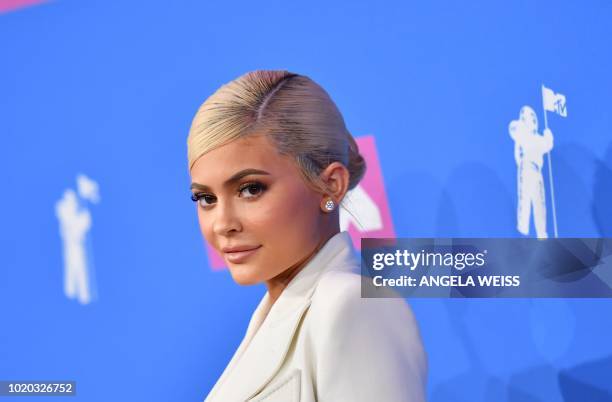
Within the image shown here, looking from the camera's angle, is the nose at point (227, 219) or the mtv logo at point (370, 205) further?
the mtv logo at point (370, 205)

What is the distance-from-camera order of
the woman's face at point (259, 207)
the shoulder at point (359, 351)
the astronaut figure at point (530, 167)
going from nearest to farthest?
the shoulder at point (359, 351), the woman's face at point (259, 207), the astronaut figure at point (530, 167)

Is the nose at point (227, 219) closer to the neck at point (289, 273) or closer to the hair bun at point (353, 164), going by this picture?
the neck at point (289, 273)

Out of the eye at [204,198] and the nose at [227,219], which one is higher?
the eye at [204,198]

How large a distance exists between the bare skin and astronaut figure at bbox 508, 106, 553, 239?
1.80ft

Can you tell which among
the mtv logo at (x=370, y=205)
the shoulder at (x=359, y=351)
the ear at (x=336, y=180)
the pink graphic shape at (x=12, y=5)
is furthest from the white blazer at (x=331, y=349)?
the pink graphic shape at (x=12, y=5)

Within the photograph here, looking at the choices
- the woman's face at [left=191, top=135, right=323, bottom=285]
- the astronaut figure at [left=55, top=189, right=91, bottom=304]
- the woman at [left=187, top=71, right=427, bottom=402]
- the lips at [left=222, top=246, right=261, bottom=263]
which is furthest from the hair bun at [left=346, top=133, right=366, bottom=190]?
the astronaut figure at [left=55, top=189, right=91, bottom=304]

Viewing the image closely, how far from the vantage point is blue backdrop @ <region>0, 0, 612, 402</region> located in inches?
80.1

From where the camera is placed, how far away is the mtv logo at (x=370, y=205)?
6.96 feet

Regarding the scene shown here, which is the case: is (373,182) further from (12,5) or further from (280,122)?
(12,5)

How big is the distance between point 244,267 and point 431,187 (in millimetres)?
618

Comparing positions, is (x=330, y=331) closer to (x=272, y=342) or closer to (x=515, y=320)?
(x=272, y=342)

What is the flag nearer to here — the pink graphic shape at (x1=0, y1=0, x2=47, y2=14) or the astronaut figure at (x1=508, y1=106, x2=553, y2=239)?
the astronaut figure at (x1=508, y1=106, x2=553, y2=239)

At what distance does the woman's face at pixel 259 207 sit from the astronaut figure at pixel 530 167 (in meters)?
0.59

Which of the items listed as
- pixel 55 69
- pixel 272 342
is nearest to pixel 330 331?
pixel 272 342
